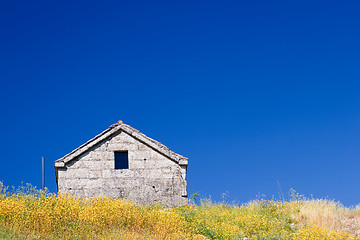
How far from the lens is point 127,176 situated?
20234mm

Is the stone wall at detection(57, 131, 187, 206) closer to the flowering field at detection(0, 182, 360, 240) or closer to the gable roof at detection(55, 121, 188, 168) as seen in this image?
the gable roof at detection(55, 121, 188, 168)

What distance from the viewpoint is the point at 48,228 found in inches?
415

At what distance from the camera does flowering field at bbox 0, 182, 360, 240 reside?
10492 millimetres

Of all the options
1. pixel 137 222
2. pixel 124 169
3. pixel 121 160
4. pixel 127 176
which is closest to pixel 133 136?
pixel 121 160

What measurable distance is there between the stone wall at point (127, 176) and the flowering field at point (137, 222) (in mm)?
3885

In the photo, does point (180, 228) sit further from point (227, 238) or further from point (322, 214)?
point (322, 214)

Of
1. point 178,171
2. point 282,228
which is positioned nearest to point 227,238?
point 282,228

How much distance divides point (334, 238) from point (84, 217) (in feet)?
24.0

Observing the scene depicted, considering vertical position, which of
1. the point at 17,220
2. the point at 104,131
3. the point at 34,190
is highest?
the point at 104,131

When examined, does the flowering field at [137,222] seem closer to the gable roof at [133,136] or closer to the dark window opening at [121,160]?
the gable roof at [133,136]

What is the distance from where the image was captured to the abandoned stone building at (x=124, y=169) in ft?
65.8

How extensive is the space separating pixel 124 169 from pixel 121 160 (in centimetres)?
51

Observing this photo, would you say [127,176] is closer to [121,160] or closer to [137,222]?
[121,160]

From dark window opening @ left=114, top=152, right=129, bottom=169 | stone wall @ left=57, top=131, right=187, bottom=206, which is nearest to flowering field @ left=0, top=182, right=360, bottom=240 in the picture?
stone wall @ left=57, top=131, right=187, bottom=206
